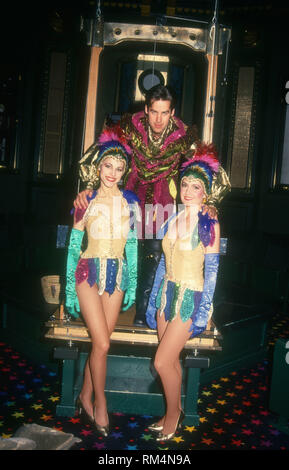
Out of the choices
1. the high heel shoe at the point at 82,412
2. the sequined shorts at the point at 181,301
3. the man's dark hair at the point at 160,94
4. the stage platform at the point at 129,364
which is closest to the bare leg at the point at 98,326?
the high heel shoe at the point at 82,412

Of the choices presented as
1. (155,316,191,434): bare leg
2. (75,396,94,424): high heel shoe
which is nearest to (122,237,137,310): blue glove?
(155,316,191,434): bare leg

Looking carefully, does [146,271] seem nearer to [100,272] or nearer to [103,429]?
[100,272]

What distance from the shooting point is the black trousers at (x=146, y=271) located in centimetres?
331

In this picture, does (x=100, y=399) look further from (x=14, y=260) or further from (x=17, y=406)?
(x=14, y=260)

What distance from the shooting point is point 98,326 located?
9.42 ft

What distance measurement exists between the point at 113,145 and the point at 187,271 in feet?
3.17

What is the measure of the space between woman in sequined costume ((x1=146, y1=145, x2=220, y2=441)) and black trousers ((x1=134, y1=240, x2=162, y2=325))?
0.36m

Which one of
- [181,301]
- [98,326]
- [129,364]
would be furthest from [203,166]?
[129,364]

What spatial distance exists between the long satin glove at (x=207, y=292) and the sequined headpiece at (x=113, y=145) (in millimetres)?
873

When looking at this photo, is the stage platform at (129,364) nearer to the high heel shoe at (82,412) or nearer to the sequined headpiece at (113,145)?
the high heel shoe at (82,412)

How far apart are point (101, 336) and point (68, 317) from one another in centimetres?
44

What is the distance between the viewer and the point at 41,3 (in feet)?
23.6

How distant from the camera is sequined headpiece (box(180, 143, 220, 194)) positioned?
2.87 m
